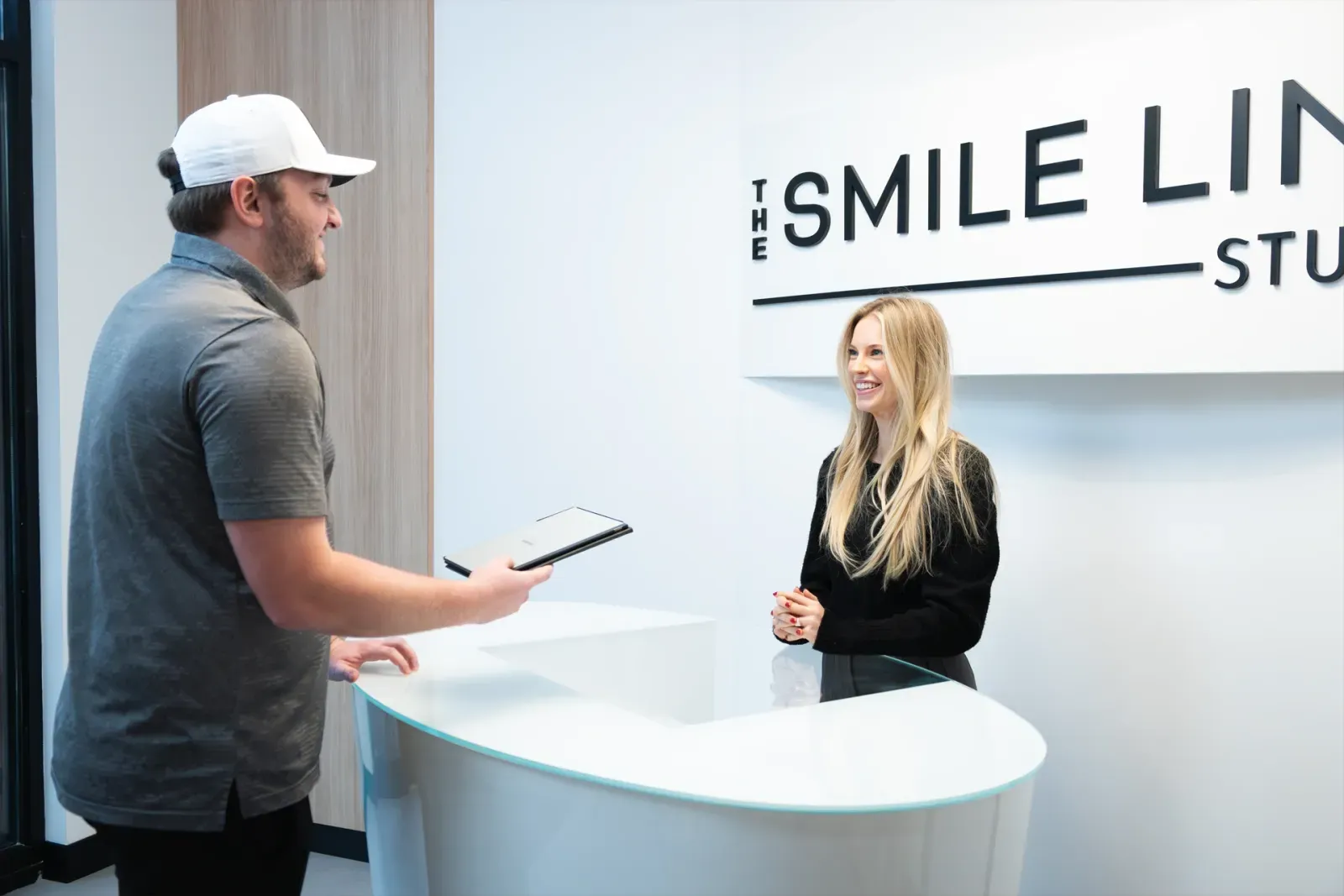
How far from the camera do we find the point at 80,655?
1.48 meters

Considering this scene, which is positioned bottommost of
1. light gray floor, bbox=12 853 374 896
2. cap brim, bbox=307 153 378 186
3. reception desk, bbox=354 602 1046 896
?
light gray floor, bbox=12 853 374 896

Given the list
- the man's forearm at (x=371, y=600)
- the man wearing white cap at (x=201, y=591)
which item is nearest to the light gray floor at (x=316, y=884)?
the man wearing white cap at (x=201, y=591)

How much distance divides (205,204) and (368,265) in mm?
2412

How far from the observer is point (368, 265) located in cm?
392

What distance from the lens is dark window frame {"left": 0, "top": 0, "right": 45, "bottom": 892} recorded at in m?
3.67

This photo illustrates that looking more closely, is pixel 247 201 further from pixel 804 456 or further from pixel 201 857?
pixel 804 456

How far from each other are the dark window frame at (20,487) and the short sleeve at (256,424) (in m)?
2.76

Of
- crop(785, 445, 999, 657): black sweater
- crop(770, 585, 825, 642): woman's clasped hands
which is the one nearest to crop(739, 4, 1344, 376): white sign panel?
crop(785, 445, 999, 657): black sweater

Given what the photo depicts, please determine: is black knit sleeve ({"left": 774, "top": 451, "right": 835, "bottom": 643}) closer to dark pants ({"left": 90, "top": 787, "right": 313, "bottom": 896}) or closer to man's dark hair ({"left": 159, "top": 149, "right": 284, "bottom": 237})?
dark pants ({"left": 90, "top": 787, "right": 313, "bottom": 896})

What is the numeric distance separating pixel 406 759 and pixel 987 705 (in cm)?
85

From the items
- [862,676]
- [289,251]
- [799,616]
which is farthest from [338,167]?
[799,616]

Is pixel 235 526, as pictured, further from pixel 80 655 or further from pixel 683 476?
pixel 683 476

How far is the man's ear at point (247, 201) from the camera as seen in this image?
1.56 metres

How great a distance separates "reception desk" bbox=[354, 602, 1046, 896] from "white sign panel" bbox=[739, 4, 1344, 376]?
107cm
